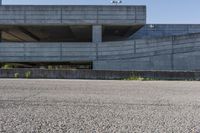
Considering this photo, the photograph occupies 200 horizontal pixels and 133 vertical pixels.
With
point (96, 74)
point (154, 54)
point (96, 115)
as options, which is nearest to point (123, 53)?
point (154, 54)

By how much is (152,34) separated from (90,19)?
20.0 meters

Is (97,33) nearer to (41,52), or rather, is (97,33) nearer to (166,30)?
(41,52)

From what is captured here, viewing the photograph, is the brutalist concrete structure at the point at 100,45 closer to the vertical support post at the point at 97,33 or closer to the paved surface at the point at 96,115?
the vertical support post at the point at 97,33

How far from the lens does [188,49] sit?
42000 millimetres

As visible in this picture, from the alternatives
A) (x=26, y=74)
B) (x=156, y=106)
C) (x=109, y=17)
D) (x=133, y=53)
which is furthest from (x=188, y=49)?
(x=156, y=106)

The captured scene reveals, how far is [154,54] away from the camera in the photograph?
139ft

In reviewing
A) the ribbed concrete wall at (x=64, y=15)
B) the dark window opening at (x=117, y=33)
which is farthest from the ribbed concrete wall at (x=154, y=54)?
the dark window opening at (x=117, y=33)

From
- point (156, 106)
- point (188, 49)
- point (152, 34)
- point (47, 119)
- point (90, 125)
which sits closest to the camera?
point (90, 125)

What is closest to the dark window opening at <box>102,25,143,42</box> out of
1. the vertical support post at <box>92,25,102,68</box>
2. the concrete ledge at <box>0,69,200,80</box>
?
the vertical support post at <box>92,25,102,68</box>

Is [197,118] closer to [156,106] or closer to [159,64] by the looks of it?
[156,106]

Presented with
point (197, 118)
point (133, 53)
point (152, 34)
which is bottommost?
point (197, 118)

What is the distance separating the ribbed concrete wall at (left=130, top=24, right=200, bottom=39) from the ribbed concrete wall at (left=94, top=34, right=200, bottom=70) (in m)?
17.9

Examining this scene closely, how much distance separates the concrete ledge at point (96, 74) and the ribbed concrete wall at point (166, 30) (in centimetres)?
3533

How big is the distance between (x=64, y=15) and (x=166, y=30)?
81.1ft
